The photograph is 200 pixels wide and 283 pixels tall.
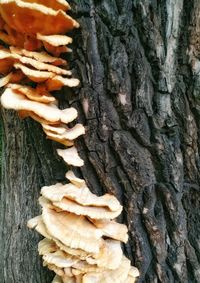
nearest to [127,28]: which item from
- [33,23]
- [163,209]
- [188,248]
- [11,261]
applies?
[33,23]

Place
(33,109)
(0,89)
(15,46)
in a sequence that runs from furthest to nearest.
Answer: (0,89) → (15,46) → (33,109)

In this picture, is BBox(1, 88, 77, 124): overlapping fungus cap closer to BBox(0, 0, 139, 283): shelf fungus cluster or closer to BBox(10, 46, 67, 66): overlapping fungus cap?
BBox(0, 0, 139, 283): shelf fungus cluster

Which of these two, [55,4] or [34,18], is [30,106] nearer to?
[34,18]

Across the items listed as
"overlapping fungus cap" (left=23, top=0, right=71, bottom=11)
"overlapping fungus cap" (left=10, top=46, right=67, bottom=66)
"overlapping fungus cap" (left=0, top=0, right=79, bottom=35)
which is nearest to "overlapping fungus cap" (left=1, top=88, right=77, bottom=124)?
"overlapping fungus cap" (left=10, top=46, right=67, bottom=66)

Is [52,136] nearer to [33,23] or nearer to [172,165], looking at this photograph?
[33,23]

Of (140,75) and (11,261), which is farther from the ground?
(140,75)

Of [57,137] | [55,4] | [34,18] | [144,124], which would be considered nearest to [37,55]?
[34,18]
